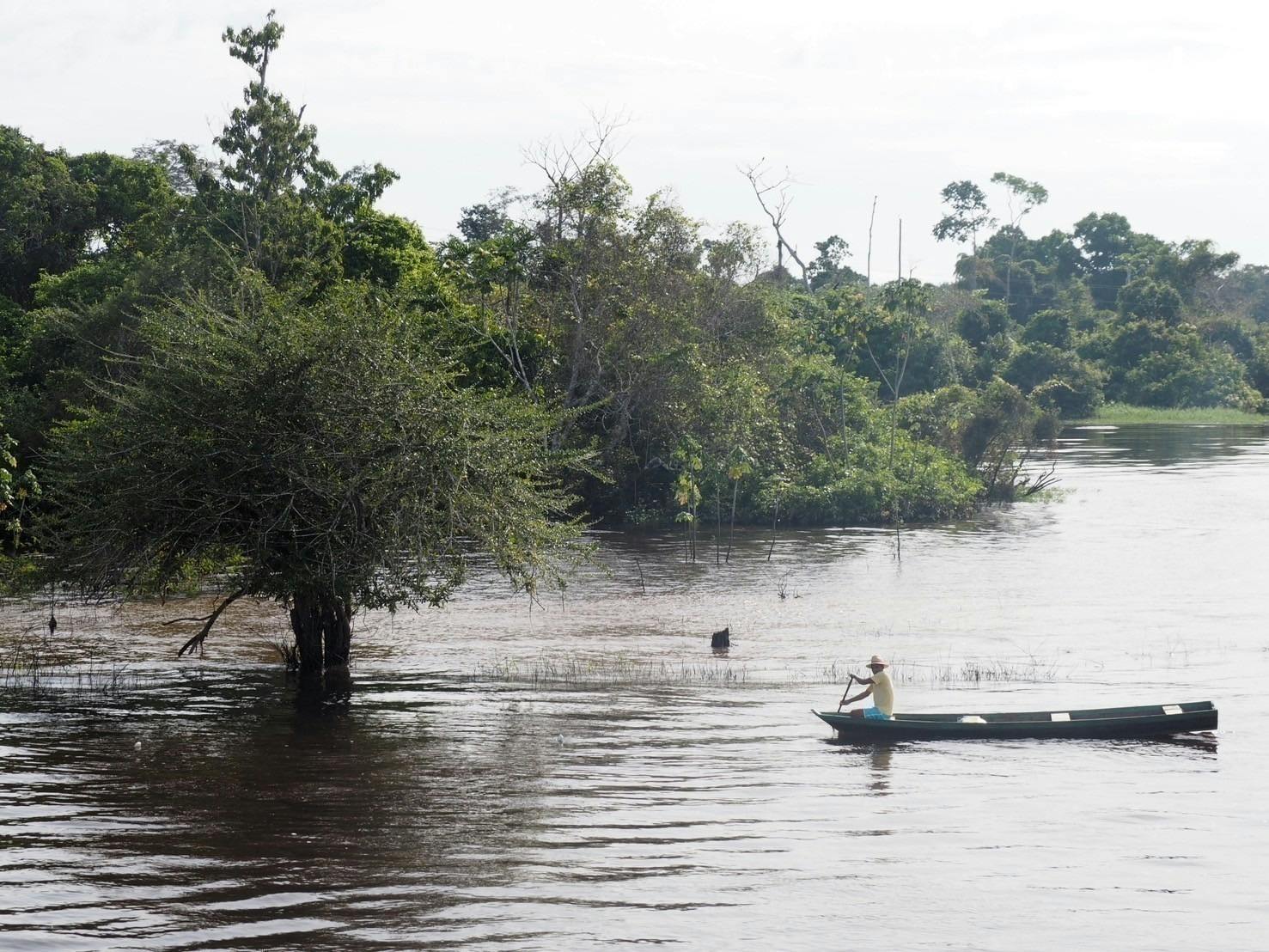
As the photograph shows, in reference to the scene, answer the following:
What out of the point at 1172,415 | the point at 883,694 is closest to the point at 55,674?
the point at 883,694

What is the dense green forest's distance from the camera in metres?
19.8

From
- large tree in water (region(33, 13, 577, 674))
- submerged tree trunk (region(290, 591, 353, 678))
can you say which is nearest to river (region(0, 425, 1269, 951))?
submerged tree trunk (region(290, 591, 353, 678))

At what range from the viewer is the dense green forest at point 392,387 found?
19828 millimetres

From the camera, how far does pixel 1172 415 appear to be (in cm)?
9369

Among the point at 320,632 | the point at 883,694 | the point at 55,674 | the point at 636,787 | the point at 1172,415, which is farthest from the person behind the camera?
the point at 1172,415

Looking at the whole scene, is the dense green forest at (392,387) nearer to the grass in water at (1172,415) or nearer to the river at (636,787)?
the river at (636,787)

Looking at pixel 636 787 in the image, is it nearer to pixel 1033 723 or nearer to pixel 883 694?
pixel 883 694

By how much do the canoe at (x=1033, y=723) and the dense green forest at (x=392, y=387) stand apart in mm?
5508

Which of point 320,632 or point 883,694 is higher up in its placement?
point 320,632

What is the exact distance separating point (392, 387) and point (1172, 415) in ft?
272

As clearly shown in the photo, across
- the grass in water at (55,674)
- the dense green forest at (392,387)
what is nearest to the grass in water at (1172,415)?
the dense green forest at (392,387)

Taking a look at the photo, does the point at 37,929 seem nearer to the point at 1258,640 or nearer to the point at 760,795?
→ the point at 760,795

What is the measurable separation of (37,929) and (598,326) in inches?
1356

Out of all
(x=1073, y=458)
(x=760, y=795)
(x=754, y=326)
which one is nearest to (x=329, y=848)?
(x=760, y=795)
